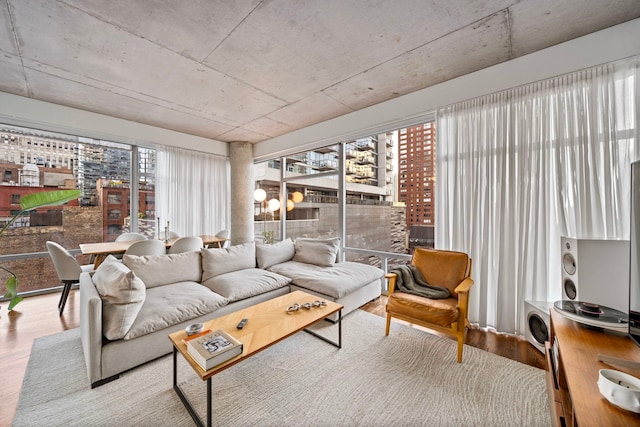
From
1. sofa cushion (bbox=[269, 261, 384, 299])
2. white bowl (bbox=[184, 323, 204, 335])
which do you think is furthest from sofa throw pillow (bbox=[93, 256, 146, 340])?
sofa cushion (bbox=[269, 261, 384, 299])

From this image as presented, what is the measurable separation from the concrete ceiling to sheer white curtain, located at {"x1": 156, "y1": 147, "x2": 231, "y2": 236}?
4.60 ft

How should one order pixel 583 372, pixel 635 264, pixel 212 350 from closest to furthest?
Answer: pixel 583 372 < pixel 635 264 < pixel 212 350

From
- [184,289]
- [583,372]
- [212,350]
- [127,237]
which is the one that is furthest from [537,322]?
[127,237]

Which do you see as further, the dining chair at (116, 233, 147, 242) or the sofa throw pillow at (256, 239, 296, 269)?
the dining chair at (116, 233, 147, 242)

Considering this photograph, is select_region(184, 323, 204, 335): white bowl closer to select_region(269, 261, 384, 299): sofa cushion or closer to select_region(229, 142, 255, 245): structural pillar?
select_region(269, 261, 384, 299): sofa cushion

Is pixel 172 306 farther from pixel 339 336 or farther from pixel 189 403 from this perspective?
pixel 339 336

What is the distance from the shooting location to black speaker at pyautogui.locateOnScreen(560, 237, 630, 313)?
1.78 m

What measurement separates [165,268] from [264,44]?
252cm

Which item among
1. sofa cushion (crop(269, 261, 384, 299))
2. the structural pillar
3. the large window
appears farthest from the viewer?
the structural pillar

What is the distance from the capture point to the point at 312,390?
1.75 meters

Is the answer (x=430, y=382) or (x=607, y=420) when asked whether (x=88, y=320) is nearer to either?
(x=430, y=382)

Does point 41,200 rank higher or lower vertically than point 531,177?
lower

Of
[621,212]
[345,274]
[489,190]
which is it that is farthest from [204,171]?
[621,212]

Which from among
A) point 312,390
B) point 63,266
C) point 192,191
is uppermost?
point 192,191
